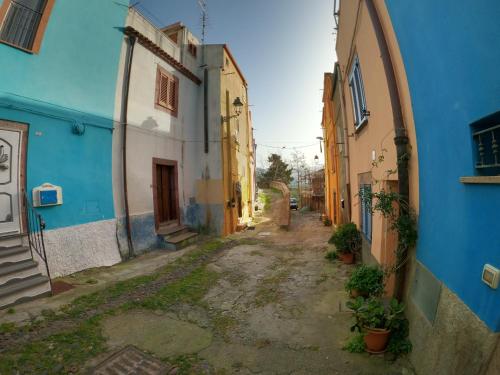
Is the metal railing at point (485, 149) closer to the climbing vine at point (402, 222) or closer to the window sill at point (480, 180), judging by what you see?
the window sill at point (480, 180)

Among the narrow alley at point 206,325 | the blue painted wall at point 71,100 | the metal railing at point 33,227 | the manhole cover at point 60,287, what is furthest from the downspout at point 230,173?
the metal railing at point 33,227

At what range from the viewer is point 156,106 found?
9.82 meters

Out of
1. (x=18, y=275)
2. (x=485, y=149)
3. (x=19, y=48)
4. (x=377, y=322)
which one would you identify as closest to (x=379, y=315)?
(x=377, y=322)

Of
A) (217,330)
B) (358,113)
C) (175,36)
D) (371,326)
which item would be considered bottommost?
(217,330)

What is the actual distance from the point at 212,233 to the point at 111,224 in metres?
4.81

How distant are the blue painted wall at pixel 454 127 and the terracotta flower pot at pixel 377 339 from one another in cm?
101

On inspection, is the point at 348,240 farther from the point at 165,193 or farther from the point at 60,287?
the point at 60,287

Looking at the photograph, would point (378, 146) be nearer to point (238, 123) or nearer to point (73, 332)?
point (73, 332)

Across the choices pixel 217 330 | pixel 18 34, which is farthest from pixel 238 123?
pixel 217 330

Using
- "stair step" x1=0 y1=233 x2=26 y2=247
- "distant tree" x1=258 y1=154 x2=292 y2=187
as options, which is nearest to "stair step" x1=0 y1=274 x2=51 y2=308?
"stair step" x1=0 y1=233 x2=26 y2=247

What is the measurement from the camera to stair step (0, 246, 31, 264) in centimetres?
532

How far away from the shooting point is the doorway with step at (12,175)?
5633 millimetres

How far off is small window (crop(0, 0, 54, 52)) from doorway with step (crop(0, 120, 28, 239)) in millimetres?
1844

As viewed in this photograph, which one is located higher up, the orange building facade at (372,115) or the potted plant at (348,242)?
the orange building facade at (372,115)
